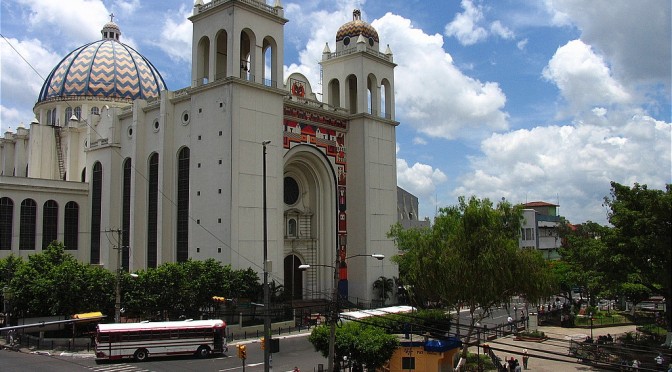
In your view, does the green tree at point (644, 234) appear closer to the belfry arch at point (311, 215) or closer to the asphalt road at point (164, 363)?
the asphalt road at point (164, 363)

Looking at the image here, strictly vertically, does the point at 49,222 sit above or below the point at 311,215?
below

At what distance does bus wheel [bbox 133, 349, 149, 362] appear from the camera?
29562 millimetres

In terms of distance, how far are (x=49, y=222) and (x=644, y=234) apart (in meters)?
43.8

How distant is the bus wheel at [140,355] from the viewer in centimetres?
2956

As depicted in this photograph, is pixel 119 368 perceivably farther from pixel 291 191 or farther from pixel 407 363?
pixel 291 191

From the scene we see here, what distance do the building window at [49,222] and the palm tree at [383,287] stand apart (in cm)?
2681

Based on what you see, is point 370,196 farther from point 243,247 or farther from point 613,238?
point 613,238

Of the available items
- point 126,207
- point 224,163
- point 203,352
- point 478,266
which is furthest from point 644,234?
point 126,207

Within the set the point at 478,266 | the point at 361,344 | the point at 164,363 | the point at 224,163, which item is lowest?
the point at 164,363

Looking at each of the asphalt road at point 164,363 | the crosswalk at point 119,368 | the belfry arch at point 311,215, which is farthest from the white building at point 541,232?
the crosswalk at point 119,368

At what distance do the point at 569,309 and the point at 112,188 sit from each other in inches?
1549

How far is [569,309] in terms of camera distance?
173ft

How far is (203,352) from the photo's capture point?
30.8 meters

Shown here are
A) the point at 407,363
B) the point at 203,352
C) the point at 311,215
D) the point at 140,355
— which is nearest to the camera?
the point at 407,363
